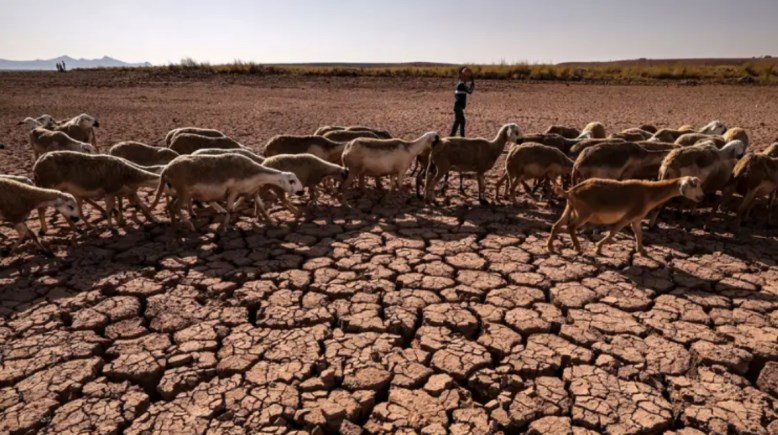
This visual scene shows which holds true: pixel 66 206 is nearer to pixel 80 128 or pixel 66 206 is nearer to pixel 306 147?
pixel 306 147

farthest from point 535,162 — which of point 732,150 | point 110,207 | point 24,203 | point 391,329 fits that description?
point 24,203

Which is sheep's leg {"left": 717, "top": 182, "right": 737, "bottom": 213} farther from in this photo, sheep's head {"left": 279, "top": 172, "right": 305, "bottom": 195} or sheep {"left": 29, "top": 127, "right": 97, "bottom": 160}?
sheep {"left": 29, "top": 127, "right": 97, "bottom": 160}

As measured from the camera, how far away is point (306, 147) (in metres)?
9.52

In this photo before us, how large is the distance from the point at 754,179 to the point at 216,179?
784cm

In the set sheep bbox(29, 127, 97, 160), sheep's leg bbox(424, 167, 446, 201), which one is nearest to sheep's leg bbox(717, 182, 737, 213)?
sheep's leg bbox(424, 167, 446, 201)

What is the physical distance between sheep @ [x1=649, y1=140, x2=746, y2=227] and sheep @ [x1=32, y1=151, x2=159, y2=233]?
7.73m

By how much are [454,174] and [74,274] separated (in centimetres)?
768

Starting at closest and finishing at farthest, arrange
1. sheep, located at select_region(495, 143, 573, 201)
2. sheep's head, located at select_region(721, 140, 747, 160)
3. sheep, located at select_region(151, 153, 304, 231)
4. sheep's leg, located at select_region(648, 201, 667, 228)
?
sheep, located at select_region(151, 153, 304, 231), sheep's leg, located at select_region(648, 201, 667, 228), sheep's head, located at select_region(721, 140, 747, 160), sheep, located at select_region(495, 143, 573, 201)

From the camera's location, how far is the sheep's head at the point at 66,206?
256 inches

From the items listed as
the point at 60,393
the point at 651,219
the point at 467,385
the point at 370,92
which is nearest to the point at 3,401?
the point at 60,393

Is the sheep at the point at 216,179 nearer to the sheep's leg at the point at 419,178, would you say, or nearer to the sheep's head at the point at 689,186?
the sheep's leg at the point at 419,178

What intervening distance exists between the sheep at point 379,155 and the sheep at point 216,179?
5.13ft

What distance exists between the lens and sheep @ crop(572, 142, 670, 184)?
8242mm

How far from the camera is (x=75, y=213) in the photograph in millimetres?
6605
